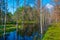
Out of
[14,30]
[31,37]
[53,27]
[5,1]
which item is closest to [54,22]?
[53,27]

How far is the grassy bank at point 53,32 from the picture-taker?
3.64 m

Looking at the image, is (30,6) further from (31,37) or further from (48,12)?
(31,37)

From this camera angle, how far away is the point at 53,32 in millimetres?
3650

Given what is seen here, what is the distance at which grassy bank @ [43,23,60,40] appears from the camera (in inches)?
143

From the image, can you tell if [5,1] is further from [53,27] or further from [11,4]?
[53,27]

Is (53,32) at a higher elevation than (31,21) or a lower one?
lower

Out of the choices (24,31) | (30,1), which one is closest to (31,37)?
(24,31)

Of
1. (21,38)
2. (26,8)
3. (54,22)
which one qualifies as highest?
(26,8)

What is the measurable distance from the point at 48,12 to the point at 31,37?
0.60 metres

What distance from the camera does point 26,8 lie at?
3.79m

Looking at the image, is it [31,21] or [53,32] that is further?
[31,21]

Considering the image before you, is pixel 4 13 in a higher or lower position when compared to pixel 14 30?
higher

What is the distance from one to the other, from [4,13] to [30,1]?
588mm

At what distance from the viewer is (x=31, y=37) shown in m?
3.75
